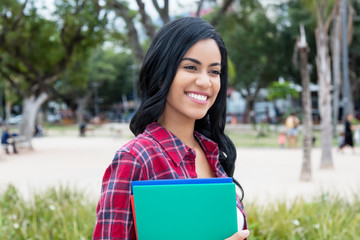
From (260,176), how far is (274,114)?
28558 millimetres

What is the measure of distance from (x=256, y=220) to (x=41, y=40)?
15.0 metres

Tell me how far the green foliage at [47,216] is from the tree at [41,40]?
10.1 metres

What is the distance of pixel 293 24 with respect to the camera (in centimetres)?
2497

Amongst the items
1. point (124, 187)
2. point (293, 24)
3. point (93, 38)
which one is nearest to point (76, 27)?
point (93, 38)

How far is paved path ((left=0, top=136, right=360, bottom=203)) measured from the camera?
24.3 feet

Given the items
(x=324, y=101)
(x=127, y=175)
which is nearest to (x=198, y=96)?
(x=127, y=175)

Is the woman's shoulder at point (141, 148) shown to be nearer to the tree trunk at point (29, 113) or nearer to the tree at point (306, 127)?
the tree at point (306, 127)

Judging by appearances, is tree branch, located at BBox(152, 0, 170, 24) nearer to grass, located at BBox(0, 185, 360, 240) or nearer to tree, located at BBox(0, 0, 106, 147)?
grass, located at BBox(0, 185, 360, 240)

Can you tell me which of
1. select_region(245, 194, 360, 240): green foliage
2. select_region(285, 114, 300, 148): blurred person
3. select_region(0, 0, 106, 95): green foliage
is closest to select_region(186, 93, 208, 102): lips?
select_region(245, 194, 360, 240): green foliage

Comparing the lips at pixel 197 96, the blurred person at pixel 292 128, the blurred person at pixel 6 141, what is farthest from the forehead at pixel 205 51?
the blurred person at pixel 6 141

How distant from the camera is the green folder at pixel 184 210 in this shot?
1193 millimetres

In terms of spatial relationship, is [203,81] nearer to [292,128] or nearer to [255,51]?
[292,128]

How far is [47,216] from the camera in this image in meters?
4.30

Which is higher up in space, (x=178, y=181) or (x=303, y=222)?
(x=178, y=181)
